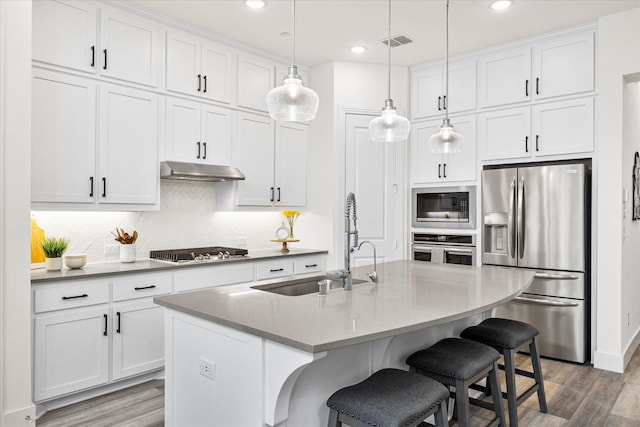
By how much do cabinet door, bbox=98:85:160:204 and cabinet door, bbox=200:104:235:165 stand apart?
46cm

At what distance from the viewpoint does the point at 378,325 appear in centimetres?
164

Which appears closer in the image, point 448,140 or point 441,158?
point 448,140

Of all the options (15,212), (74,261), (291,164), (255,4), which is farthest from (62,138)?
(291,164)

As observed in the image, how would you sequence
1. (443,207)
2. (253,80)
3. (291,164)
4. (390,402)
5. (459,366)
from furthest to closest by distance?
(291,164)
(443,207)
(253,80)
(459,366)
(390,402)

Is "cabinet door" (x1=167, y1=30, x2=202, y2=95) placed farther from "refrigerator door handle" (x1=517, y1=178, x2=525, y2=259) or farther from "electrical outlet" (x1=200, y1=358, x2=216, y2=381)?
"refrigerator door handle" (x1=517, y1=178, x2=525, y2=259)

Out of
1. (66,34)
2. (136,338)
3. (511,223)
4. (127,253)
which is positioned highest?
(66,34)

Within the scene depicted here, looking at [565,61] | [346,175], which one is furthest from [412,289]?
[565,61]

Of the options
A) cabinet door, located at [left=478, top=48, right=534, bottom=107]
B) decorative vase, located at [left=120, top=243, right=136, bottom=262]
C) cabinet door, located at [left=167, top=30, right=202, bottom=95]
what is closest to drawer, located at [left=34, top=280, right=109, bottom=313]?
decorative vase, located at [left=120, top=243, right=136, bottom=262]

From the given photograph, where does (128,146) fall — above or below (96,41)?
below

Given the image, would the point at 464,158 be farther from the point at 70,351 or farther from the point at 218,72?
the point at 70,351

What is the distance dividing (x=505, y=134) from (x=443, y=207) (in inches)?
36.5

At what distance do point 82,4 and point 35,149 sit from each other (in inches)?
44.1

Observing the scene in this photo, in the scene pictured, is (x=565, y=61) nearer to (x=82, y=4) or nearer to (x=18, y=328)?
(x=82, y=4)

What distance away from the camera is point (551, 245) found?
387 cm
